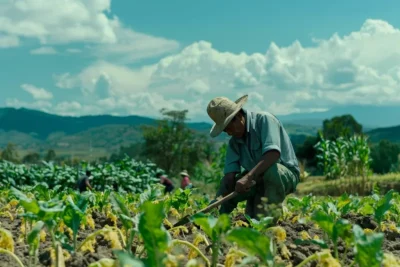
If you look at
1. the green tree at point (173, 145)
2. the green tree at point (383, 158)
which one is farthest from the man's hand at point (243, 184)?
the green tree at point (383, 158)

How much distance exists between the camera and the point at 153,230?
248cm

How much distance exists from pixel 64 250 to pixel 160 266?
1.19m

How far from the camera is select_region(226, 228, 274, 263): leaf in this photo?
8.06ft

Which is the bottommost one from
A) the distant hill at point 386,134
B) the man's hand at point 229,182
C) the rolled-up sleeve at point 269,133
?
the distant hill at point 386,134

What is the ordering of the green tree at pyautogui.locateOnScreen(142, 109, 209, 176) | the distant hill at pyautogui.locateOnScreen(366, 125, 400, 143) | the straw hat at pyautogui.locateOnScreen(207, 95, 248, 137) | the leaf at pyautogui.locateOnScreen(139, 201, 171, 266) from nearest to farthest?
1. the leaf at pyautogui.locateOnScreen(139, 201, 171, 266)
2. the straw hat at pyautogui.locateOnScreen(207, 95, 248, 137)
3. the green tree at pyautogui.locateOnScreen(142, 109, 209, 176)
4. the distant hill at pyautogui.locateOnScreen(366, 125, 400, 143)

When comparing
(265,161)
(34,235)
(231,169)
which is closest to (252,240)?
(34,235)

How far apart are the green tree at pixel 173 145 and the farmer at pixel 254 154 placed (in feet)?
115

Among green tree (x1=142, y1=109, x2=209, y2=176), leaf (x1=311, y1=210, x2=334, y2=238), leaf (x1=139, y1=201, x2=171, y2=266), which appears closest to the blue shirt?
leaf (x1=311, y1=210, x2=334, y2=238)

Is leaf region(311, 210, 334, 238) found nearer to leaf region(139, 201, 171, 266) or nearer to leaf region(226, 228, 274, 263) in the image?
leaf region(226, 228, 274, 263)

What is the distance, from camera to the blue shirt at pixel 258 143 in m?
5.23

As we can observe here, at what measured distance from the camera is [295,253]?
12.3ft

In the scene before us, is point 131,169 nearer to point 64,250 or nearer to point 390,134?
point 64,250

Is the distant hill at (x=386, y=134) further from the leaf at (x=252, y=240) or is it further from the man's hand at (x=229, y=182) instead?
the leaf at (x=252, y=240)

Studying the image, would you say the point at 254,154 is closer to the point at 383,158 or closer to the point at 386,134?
the point at 383,158
